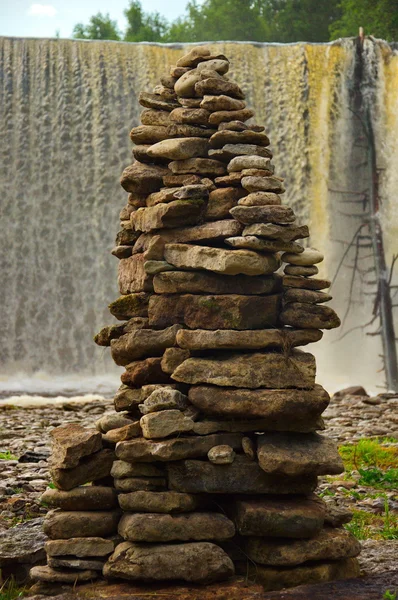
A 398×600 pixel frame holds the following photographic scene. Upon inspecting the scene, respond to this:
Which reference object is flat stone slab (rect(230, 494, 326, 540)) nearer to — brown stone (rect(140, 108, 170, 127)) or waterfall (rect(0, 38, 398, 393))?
brown stone (rect(140, 108, 170, 127))

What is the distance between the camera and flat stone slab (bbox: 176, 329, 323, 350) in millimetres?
5418

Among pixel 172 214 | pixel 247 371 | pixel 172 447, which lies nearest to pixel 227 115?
pixel 172 214

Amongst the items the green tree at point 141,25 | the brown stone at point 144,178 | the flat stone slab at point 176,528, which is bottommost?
the flat stone slab at point 176,528

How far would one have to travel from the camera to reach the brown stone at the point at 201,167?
19.2 ft

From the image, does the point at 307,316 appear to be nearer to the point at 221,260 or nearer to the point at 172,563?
the point at 221,260

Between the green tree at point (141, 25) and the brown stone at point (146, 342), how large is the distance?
33.1 metres

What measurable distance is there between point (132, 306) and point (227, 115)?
132 centimetres

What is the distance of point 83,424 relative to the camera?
12.5 meters

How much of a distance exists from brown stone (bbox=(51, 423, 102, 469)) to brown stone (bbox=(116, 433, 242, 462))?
0.20 metres

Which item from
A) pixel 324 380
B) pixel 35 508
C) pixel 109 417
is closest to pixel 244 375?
pixel 109 417

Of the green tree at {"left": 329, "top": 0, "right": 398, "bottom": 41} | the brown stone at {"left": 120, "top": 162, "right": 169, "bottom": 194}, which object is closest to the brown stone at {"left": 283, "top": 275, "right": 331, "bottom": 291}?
the brown stone at {"left": 120, "top": 162, "right": 169, "bottom": 194}

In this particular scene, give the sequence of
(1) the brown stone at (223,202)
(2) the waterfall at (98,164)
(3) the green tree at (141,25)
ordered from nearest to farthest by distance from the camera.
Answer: (1) the brown stone at (223,202) → (2) the waterfall at (98,164) → (3) the green tree at (141,25)

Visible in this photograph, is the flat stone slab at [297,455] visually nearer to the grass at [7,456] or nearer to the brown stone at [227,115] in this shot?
the brown stone at [227,115]

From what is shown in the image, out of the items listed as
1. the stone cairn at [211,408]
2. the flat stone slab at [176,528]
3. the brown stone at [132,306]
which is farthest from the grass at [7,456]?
the flat stone slab at [176,528]
